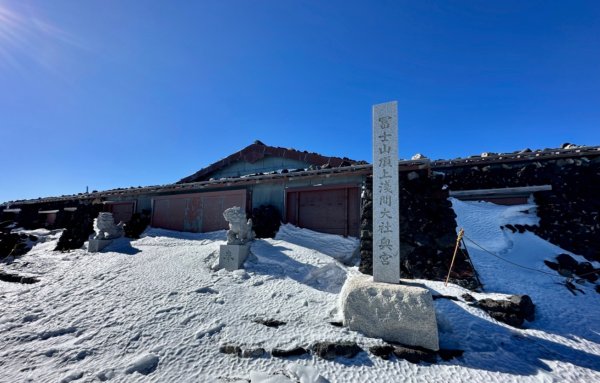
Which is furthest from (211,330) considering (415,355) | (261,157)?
(261,157)

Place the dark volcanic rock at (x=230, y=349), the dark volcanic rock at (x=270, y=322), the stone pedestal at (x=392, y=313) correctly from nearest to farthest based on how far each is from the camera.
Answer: the dark volcanic rock at (x=230, y=349) < the stone pedestal at (x=392, y=313) < the dark volcanic rock at (x=270, y=322)

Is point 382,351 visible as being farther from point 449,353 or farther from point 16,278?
point 16,278

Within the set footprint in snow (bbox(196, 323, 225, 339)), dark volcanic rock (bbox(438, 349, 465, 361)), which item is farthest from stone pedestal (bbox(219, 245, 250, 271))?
dark volcanic rock (bbox(438, 349, 465, 361))

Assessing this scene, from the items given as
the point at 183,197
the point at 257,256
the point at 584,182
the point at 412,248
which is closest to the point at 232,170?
the point at 183,197

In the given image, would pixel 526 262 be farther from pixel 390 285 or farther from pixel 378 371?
pixel 378 371

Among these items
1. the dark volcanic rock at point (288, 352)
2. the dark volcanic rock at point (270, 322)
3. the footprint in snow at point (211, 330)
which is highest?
the dark volcanic rock at point (270, 322)

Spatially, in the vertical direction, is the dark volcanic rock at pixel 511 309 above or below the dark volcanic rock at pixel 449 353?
above

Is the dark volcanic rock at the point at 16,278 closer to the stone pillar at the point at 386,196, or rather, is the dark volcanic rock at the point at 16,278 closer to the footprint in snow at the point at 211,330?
the footprint in snow at the point at 211,330

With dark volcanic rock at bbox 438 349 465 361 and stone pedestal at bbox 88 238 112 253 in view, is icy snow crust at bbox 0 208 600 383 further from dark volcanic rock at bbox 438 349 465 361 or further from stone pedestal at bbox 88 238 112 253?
stone pedestal at bbox 88 238 112 253

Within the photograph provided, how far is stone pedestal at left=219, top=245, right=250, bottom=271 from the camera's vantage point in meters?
7.82

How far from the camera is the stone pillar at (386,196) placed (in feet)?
18.5

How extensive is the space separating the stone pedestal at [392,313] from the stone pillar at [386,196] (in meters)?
0.46

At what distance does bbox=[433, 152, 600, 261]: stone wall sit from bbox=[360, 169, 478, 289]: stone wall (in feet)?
4.21

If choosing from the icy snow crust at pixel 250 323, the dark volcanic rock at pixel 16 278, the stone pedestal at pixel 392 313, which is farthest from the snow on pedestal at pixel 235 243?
the dark volcanic rock at pixel 16 278
